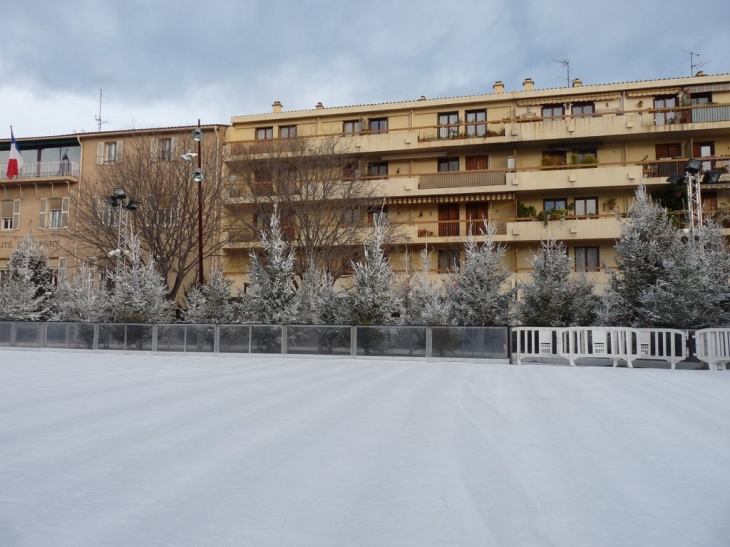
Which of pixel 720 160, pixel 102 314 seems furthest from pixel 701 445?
pixel 720 160

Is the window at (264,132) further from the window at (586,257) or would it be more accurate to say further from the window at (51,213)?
the window at (586,257)

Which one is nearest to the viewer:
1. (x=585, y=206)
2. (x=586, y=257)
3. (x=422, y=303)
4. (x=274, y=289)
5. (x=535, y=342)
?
(x=535, y=342)

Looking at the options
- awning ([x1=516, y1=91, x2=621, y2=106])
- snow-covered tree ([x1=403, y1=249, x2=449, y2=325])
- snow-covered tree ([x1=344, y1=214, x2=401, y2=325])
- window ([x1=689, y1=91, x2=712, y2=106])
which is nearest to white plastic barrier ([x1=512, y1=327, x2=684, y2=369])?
snow-covered tree ([x1=403, y1=249, x2=449, y2=325])

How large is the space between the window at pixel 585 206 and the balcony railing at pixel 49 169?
30.3m

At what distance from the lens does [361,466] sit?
19.0 ft

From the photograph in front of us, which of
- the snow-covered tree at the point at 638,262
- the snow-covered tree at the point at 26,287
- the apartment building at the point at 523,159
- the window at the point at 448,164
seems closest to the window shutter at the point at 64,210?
the snow-covered tree at the point at 26,287

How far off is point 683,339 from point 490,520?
45.1 ft

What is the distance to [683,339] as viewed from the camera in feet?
52.2

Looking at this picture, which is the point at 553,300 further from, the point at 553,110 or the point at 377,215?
the point at 553,110

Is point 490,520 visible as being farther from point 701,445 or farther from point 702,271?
point 702,271

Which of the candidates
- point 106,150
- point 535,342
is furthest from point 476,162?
point 106,150

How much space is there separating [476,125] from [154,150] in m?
17.9

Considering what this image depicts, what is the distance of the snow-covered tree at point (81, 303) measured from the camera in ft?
81.5

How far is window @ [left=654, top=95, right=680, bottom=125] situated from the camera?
105 ft
